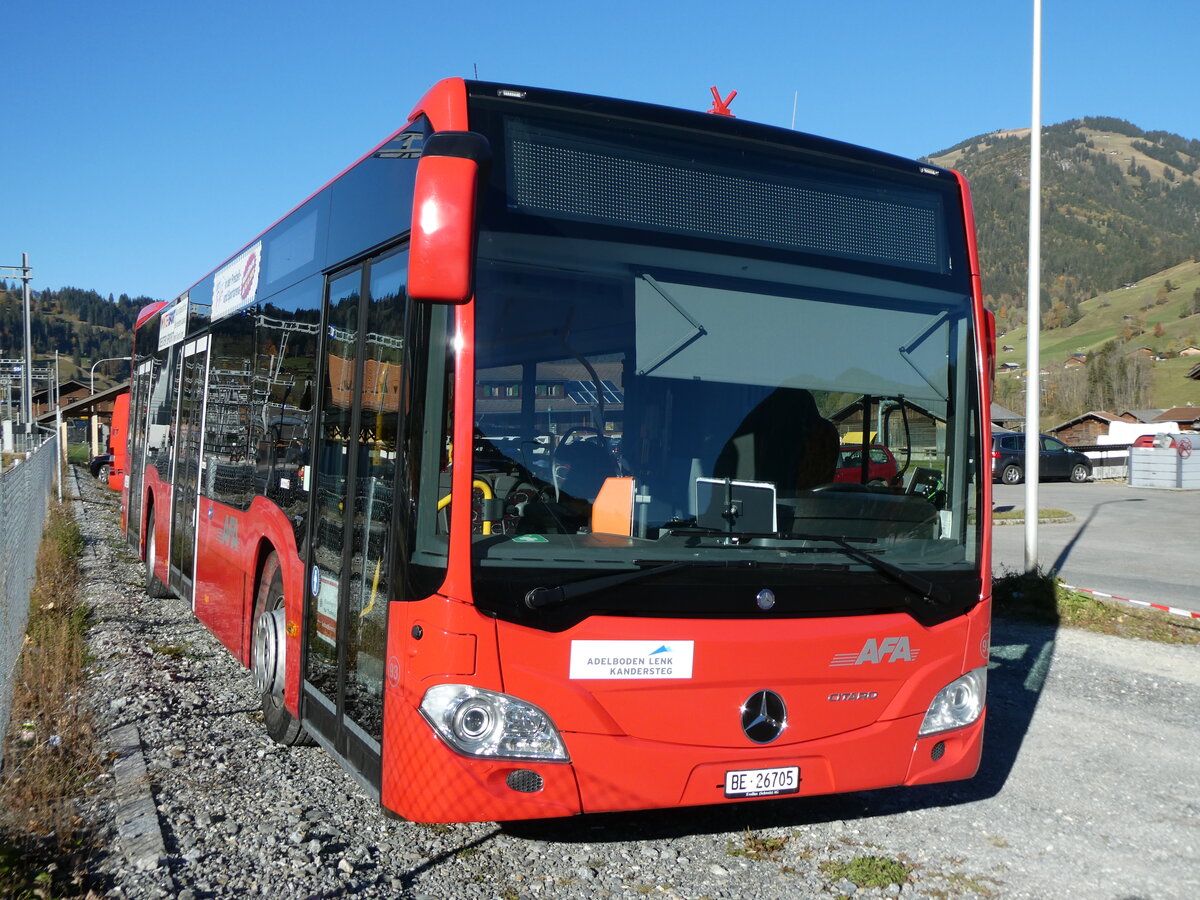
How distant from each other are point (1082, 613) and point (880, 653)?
735 centimetres

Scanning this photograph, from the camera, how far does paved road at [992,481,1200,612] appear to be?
14227mm

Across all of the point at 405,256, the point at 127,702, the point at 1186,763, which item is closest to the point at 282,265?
the point at 405,256

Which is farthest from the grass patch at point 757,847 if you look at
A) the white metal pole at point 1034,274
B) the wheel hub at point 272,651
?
the white metal pole at point 1034,274

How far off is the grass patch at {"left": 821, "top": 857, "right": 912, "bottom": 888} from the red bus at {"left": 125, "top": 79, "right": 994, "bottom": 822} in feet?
1.25

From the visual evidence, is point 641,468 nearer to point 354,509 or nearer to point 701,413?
point 701,413

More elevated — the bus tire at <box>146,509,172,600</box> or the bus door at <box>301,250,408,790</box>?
the bus door at <box>301,250,408,790</box>

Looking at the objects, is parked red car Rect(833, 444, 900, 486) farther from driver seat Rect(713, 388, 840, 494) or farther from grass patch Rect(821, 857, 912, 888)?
grass patch Rect(821, 857, 912, 888)

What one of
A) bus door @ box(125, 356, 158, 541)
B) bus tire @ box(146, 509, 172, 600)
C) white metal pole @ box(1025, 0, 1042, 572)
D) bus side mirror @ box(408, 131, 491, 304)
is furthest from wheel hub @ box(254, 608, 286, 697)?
white metal pole @ box(1025, 0, 1042, 572)

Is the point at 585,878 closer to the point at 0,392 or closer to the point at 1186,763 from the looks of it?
the point at 1186,763

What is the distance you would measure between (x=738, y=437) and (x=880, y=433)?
773 mm

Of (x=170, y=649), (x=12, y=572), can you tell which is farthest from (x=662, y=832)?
(x=170, y=649)

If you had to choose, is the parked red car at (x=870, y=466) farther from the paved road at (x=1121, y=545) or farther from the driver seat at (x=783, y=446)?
the paved road at (x=1121, y=545)

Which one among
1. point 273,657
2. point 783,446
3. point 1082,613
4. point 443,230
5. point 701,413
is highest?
point 443,230

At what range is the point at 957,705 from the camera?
4.76m
